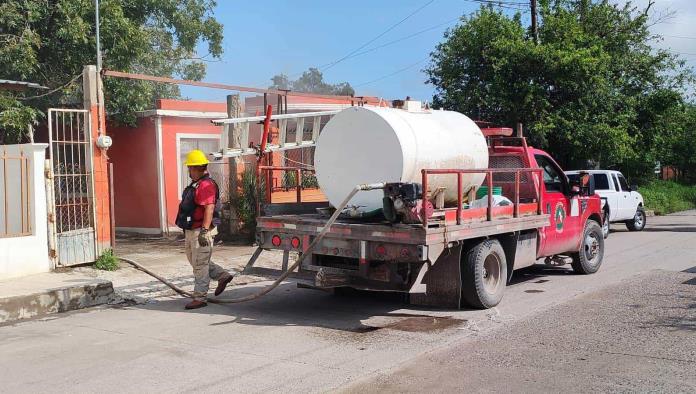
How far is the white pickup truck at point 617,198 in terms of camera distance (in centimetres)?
1766

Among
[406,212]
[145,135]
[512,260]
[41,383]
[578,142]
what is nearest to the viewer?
[41,383]

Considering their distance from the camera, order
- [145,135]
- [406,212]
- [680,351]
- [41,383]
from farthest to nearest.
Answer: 1. [145,135]
2. [406,212]
3. [680,351]
4. [41,383]

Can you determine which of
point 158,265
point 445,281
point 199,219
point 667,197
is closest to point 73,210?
point 158,265

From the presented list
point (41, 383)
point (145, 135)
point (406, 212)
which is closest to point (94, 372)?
point (41, 383)

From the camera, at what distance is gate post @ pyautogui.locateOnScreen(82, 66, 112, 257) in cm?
1098

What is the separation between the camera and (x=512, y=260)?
877 centimetres

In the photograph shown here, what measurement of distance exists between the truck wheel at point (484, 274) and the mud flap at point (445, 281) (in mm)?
149

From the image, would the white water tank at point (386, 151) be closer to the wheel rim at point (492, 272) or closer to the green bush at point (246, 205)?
the wheel rim at point (492, 272)

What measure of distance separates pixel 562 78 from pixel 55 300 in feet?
49.3

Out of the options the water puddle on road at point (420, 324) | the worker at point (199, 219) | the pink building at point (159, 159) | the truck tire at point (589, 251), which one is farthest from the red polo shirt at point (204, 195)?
the pink building at point (159, 159)

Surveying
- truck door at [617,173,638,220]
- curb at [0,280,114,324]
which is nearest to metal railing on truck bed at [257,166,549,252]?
curb at [0,280,114,324]

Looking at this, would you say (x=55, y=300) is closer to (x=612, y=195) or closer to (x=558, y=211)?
(x=558, y=211)

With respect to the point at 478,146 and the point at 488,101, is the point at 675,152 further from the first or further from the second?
the point at 478,146

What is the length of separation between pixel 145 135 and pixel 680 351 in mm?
12867
